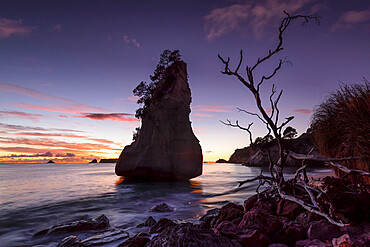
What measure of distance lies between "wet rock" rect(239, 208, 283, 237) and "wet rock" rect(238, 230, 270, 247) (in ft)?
1.16

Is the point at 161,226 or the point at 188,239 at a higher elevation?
the point at 188,239

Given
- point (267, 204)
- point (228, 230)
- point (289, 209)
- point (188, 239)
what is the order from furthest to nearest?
point (267, 204) → point (289, 209) → point (228, 230) → point (188, 239)

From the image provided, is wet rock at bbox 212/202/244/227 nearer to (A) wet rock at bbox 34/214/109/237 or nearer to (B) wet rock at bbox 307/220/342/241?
(B) wet rock at bbox 307/220/342/241

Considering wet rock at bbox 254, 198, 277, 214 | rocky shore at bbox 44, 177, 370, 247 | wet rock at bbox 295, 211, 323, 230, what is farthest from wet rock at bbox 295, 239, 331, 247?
wet rock at bbox 254, 198, 277, 214

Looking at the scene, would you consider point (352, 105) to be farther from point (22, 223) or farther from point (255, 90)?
point (22, 223)

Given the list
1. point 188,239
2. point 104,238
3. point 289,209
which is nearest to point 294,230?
point 289,209

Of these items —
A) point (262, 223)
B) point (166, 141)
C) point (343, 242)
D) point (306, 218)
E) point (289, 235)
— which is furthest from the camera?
point (166, 141)

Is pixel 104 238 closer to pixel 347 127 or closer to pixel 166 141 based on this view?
pixel 347 127

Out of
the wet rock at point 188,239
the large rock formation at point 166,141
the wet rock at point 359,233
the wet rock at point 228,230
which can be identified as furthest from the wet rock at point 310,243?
the large rock formation at point 166,141

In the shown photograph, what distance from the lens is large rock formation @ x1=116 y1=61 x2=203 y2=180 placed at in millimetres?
18109

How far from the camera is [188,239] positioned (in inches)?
128

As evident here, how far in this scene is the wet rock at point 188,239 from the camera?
10.5 ft

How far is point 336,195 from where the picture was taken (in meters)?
3.64

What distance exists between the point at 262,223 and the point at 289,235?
18.2 inches
